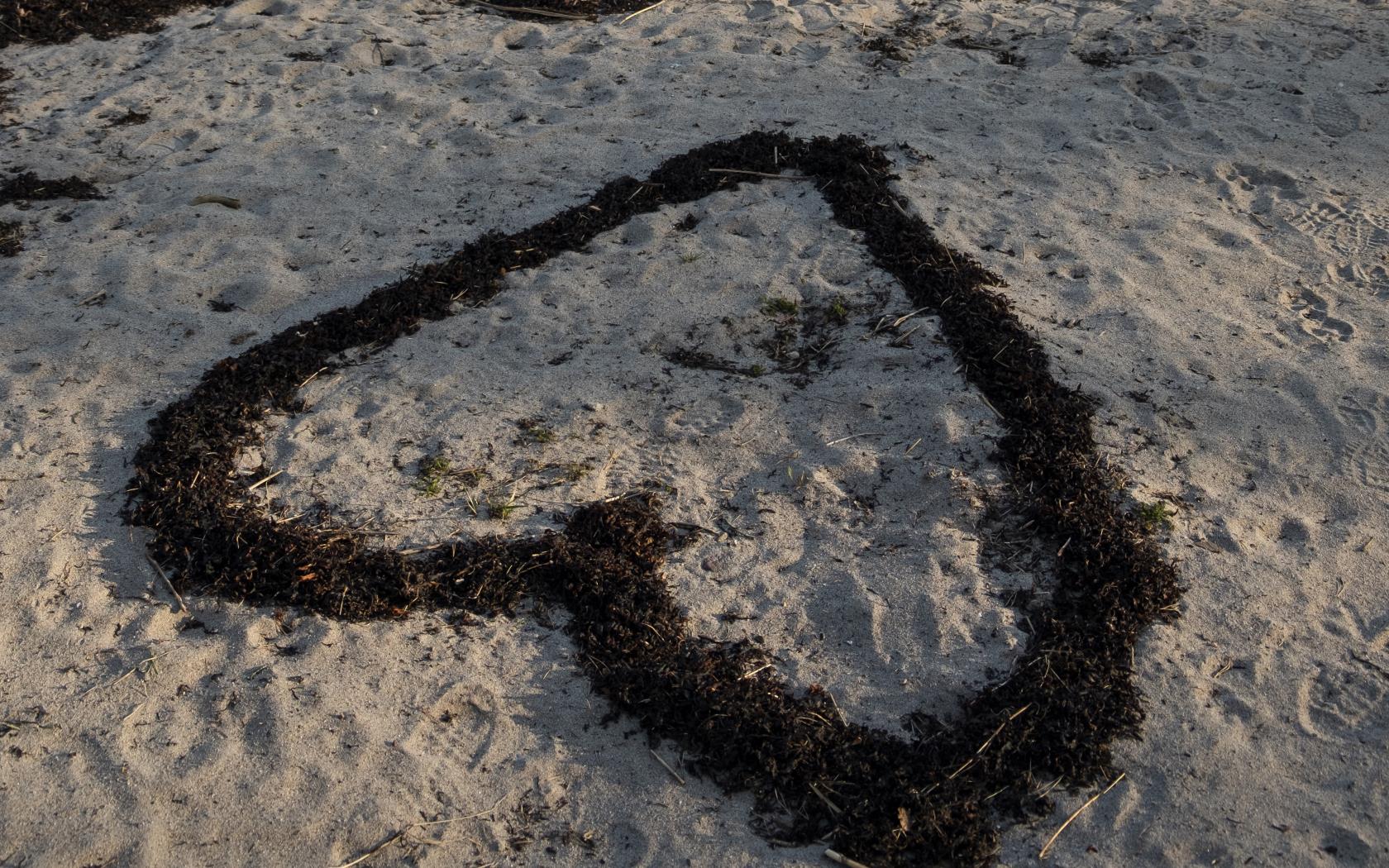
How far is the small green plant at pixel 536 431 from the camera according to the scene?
346 cm

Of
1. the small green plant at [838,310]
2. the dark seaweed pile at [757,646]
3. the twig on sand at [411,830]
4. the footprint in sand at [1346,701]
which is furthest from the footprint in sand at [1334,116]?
the twig on sand at [411,830]

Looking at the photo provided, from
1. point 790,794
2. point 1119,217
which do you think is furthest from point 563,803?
point 1119,217

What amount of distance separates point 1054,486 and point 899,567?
55 centimetres

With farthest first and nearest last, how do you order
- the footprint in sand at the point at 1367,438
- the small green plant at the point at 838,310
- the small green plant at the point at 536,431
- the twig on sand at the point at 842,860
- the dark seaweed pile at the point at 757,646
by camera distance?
1. the small green plant at the point at 838,310
2. the small green plant at the point at 536,431
3. the footprint in sand at the point at 1367,438
4. the dark seaweed pile at the point at 757,646
5. the twig on sand at the point at 842,860

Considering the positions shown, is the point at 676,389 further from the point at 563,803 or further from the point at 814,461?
the point at 563,803

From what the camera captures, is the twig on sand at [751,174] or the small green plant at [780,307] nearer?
the small green plant at [780,307]

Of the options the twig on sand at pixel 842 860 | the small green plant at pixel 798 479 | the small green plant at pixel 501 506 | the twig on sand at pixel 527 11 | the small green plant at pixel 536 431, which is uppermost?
the twig on sand at pixel 527 11

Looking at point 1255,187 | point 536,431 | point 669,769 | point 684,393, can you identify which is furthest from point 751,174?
point 669,769

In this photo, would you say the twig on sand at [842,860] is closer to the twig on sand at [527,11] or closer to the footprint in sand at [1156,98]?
the footprint in sand at [1156,98]

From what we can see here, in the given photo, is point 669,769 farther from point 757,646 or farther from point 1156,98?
point 1156,98

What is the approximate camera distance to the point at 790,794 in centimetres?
253

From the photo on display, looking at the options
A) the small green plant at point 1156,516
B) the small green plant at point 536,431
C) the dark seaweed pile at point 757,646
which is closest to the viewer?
the dark seaweed pile at point 757,646

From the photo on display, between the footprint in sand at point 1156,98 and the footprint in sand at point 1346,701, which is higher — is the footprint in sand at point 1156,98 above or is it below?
above

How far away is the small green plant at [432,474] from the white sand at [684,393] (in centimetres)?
4
